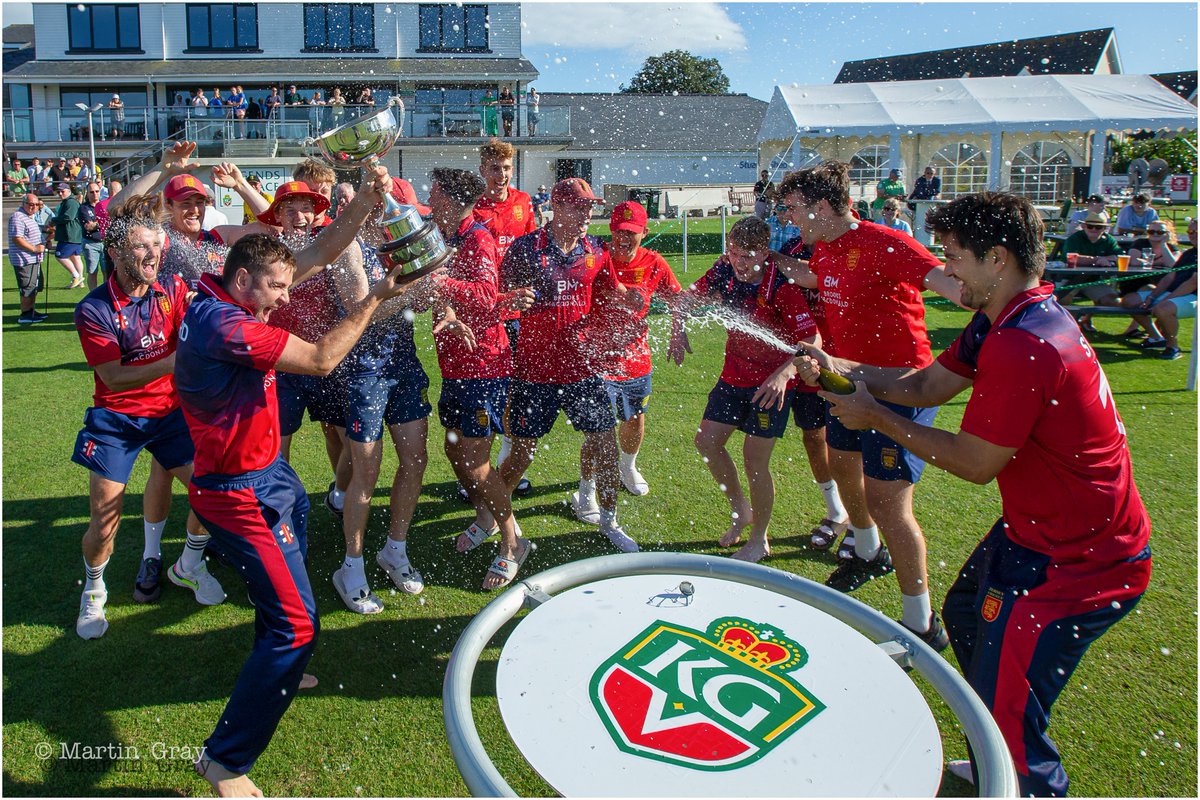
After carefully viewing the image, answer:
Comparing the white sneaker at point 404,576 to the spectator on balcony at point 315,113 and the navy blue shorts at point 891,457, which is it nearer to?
the navy blue shorts at point 891,457

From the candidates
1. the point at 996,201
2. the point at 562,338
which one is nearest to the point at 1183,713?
the point at 996,201

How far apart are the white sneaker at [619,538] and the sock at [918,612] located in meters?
1.60

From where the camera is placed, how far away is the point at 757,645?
271 centimetres

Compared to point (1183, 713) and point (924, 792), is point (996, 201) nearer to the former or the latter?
point (924, 792)

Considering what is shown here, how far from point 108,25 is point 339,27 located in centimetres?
1033

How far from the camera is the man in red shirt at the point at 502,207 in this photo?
6535 mm

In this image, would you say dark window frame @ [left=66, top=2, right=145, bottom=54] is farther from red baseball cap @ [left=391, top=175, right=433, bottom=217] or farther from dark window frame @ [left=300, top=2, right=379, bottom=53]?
red baseball cap @ [left=391, top=175, right=433, bottom=217]

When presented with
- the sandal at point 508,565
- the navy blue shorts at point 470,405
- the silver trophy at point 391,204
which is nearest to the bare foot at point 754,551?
the sandal at point 508,565

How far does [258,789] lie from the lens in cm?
312

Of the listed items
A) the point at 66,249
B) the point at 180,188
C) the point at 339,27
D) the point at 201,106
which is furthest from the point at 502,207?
the point at 339,27

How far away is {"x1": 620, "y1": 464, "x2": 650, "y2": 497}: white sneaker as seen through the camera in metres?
5.98

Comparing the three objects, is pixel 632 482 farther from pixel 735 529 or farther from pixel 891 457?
pixel 891 457

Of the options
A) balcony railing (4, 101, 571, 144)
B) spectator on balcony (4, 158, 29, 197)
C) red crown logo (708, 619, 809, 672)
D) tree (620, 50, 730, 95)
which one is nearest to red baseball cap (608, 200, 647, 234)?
red crown logo (708, 619, 809, 672)

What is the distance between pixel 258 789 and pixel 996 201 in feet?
10.4
